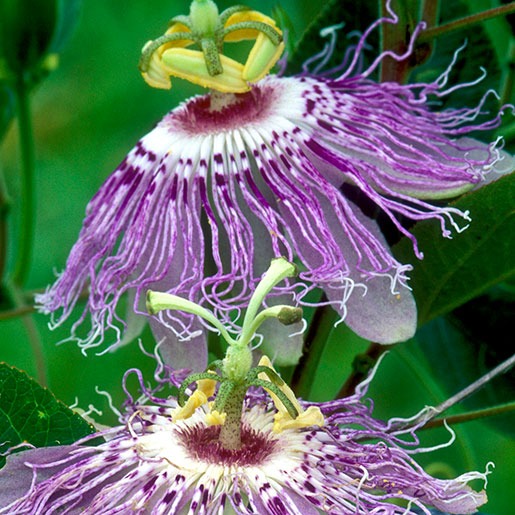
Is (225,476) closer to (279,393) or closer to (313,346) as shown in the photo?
(279,393)

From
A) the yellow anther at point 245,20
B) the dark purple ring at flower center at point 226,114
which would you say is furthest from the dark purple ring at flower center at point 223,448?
the yellow anther at point 245,20

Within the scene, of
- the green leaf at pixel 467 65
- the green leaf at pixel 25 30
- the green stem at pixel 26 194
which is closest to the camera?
the green leaf at pixel 467 65

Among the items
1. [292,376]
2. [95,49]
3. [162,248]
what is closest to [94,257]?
[162,248]

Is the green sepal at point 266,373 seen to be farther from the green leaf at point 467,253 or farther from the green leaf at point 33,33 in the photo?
the green leaf at point 33,33

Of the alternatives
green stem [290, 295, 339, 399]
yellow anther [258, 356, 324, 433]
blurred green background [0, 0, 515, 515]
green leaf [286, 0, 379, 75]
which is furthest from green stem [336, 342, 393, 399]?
blurred green background [0, 0, 515, 515]

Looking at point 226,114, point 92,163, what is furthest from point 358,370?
point 92,163

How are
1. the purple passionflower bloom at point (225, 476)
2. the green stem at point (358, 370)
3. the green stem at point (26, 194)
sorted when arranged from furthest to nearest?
1. the green stem at point (26, 194)
2. the green stem at point (358, 370)
3. the purple passionflower bloom at point (225, 476)

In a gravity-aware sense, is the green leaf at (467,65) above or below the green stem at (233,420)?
above

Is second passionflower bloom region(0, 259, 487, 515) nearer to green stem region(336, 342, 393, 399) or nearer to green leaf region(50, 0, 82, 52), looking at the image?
green stem region(336, 342, 393, 399)
